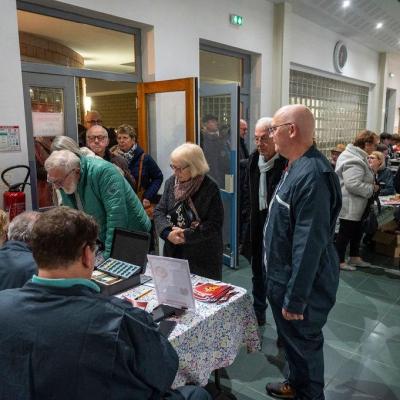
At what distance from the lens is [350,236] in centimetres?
393

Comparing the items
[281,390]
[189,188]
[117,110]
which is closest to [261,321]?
[281,390]

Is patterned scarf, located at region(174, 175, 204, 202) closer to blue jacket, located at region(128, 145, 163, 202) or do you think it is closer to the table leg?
the table leg

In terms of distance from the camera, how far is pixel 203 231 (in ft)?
7.25

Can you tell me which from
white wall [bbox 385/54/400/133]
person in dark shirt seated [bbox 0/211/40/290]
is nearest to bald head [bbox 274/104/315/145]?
person in dark shirt seated [bbox 0/211/40/290]

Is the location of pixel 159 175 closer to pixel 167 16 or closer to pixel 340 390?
pixel 167 16

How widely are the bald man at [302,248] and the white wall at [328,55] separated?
15.2 feet

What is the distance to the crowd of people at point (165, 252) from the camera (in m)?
0.92

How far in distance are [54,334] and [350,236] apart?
140 inches

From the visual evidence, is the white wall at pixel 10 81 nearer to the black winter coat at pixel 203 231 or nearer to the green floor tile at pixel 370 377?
the black winter coat at pixel 203 231

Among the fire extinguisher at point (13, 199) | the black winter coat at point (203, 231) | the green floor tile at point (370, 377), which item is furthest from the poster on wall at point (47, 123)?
the green floor tile at point (370, 377)

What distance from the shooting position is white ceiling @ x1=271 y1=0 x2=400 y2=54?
18.1 feet

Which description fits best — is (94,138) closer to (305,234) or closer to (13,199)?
(13,199)

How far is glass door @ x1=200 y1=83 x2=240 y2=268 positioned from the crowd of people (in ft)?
1.15

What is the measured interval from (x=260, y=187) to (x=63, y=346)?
6.11ft
